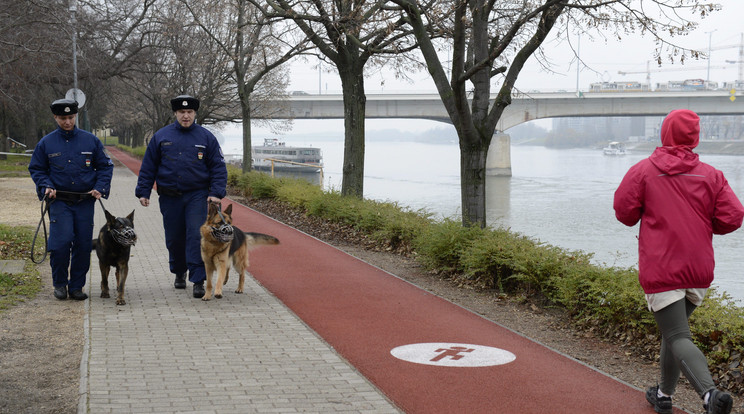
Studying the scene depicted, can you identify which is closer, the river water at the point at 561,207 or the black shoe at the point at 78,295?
the black shoe at the point at 78,295

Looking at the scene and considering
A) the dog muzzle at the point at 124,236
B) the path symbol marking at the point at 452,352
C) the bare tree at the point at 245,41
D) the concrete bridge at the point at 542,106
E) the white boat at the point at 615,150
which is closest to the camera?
the path symbol marking at the point at 452,352

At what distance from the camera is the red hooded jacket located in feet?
16.5

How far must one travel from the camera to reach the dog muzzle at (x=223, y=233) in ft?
27.5

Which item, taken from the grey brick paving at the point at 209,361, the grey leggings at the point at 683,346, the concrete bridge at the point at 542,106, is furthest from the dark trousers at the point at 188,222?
the concrete bridge at the point at 542,106

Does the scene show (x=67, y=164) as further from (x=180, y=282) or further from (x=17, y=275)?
(x=17, y=275)

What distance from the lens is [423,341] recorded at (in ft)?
25.0

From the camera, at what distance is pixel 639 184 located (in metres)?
5.14

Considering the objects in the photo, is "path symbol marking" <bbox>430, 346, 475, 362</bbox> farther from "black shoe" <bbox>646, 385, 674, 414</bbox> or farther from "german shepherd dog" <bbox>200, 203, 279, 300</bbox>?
"german shepherd dog" <bbox>200, 203, 279, 300</bbox>

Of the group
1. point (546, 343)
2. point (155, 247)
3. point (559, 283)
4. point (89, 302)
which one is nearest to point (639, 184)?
point (546, 343)

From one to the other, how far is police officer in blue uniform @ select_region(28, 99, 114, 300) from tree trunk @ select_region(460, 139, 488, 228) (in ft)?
20.6

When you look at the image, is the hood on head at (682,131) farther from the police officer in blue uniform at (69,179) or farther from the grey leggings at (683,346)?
the police officer in blue uniform at (69,179)

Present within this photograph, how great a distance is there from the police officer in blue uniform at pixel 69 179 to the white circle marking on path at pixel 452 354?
3681 mm

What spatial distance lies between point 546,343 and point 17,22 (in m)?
18.0

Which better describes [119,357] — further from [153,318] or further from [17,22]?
[17,22]
